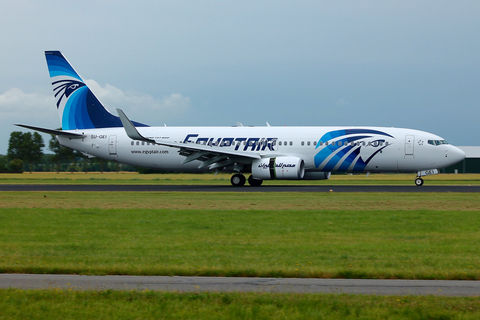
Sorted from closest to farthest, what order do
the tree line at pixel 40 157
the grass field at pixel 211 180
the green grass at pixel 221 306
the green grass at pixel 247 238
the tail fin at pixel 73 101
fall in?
1. the green grass at pixel 221 306
2. the green grass at pixel 247 238
3. the tail fin at pixel 73 101
4. the grass field at pixel 211 180
5. the tree line at pixel 40 157

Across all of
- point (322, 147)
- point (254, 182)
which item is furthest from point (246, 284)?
point (254, 182)

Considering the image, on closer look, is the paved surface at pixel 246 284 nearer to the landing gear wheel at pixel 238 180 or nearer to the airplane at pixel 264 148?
the airplane at pixel 264 148

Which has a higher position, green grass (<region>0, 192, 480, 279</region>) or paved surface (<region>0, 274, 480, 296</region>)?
green grass (<region>0, 192, 480, 279</region>)

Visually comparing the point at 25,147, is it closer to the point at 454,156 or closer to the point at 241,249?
the point at 454,156

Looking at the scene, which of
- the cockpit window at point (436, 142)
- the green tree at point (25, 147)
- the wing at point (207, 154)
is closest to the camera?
the wing at point (207, 154)

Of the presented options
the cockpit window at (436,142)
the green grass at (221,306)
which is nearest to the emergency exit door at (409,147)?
the cockpit window at (436,142)

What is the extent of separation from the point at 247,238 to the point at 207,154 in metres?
23.2

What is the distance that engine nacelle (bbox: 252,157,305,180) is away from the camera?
1377 inches

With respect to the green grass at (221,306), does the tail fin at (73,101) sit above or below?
above

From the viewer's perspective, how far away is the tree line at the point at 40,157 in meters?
99.4

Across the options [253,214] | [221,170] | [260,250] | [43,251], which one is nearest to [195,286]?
[260,250]

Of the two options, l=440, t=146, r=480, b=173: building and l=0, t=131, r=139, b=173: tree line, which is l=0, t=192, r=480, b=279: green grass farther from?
l=0, t=131, r=139, b=173: tree line

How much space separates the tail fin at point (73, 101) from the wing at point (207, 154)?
7500 mm

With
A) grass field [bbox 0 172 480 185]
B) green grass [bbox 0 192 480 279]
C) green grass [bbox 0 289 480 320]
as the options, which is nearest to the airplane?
grass field [bbox 0 172 480 185]
